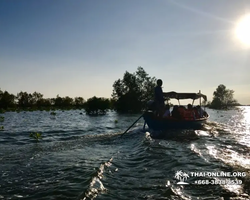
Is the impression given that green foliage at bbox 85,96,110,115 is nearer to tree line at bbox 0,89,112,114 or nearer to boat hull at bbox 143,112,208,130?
tree line at bbox 0,89,112,114

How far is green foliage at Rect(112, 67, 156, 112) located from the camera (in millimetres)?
66812

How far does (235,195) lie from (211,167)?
7.64ft

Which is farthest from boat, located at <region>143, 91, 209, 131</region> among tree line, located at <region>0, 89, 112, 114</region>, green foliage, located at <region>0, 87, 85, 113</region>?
green foliage, located at <region>0, 87, 85, 113</region>

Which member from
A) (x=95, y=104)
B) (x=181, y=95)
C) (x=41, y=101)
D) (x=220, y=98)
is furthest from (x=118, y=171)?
(x=220, y=98)

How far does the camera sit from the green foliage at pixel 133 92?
219 ft

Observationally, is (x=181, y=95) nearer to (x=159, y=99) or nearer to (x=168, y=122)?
(x=159, y=99)

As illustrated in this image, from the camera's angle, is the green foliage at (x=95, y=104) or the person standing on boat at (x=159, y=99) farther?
the green foliage at (x=95, y=104)

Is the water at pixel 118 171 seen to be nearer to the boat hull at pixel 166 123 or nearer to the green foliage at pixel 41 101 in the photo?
the boat hull at pixel 166 123

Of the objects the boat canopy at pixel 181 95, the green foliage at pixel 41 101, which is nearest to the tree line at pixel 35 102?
the green foliage at pixel 41 101

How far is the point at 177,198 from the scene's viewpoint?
5.29 metres

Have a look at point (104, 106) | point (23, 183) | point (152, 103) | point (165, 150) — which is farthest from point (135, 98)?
point (23, 183)

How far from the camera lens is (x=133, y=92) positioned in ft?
220

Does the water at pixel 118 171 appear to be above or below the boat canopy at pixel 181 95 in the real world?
below

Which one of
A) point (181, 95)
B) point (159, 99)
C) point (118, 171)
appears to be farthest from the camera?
point (181, 95)
